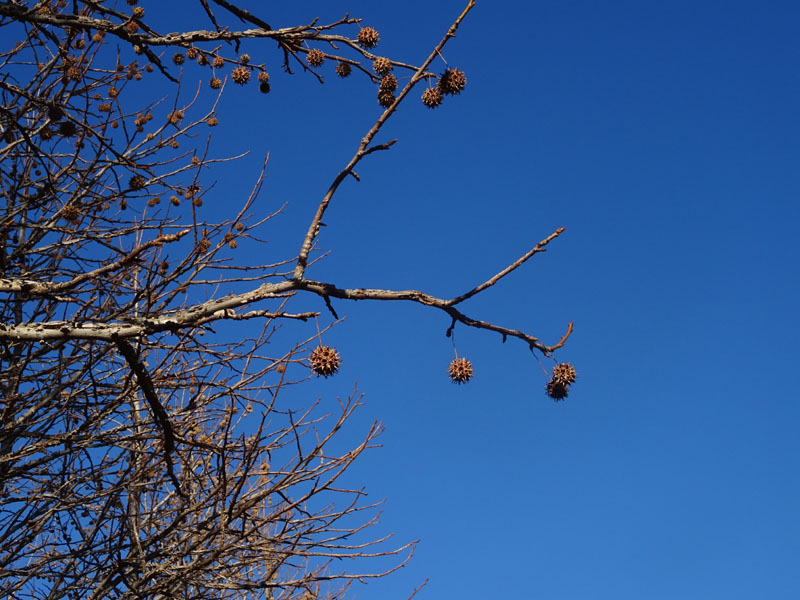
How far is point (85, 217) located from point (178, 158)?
1029 millimetres

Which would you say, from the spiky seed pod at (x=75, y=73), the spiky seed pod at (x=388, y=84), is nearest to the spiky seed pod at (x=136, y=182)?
the spiky seed pod at (x=75, y=73)

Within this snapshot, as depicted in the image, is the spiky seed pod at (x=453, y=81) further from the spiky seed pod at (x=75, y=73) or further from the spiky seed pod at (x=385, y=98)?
the spiky seed pod at (x=75, y=73)

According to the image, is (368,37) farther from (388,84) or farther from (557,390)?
(557,390)

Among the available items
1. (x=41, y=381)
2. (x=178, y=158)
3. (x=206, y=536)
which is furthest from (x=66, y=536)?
(x=178, y=158)

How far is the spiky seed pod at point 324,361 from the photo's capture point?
3619 millimetres

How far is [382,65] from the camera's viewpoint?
4.18 m

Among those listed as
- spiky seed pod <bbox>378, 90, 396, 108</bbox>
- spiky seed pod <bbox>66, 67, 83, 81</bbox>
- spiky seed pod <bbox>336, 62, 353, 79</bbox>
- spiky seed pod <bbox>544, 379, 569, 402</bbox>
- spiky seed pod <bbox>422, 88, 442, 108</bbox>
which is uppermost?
spiky seed pod <bbox>66, 67, 83, 81</bbox>

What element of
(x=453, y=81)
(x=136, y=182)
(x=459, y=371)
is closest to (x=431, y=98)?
(x=453, y=81)

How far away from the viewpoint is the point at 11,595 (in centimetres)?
543

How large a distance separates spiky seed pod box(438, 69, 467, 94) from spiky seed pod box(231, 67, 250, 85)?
91.4 inches

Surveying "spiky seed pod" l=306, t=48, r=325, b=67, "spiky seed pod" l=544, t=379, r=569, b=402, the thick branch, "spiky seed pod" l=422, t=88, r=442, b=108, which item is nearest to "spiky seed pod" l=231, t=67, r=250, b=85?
"spiky seed pod" l=306, t=48, r=325, b=67

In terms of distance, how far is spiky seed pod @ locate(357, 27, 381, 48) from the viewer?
472cm

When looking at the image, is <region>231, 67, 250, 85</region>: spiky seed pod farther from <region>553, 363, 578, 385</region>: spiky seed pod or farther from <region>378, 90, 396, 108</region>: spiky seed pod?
<region>553, 363, 578, 385</region>: spiky seed pod

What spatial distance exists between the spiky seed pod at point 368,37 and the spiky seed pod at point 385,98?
2.76 ft
